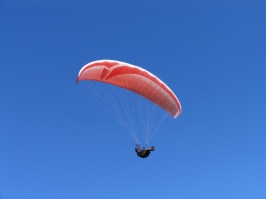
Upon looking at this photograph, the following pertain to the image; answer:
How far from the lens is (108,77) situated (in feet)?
94.3

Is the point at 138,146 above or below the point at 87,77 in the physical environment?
below

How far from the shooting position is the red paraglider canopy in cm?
2784

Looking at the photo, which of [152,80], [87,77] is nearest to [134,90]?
[152,80]

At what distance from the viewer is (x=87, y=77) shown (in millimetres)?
28234

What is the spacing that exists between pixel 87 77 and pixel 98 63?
1.29 m

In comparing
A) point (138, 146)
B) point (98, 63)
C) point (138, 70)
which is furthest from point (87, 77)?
point (138, 146)

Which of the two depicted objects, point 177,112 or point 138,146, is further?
point 177,112

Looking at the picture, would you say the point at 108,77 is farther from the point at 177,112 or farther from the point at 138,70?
the point at 177,112

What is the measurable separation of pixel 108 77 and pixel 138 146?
15.5 feet

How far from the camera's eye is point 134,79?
2898cm

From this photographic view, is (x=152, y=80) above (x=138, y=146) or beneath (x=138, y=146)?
above

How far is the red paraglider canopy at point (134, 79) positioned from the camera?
2784 cm

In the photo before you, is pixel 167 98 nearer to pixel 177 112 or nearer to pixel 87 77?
pixel 177 112

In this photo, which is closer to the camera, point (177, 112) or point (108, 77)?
point (108, 77)
